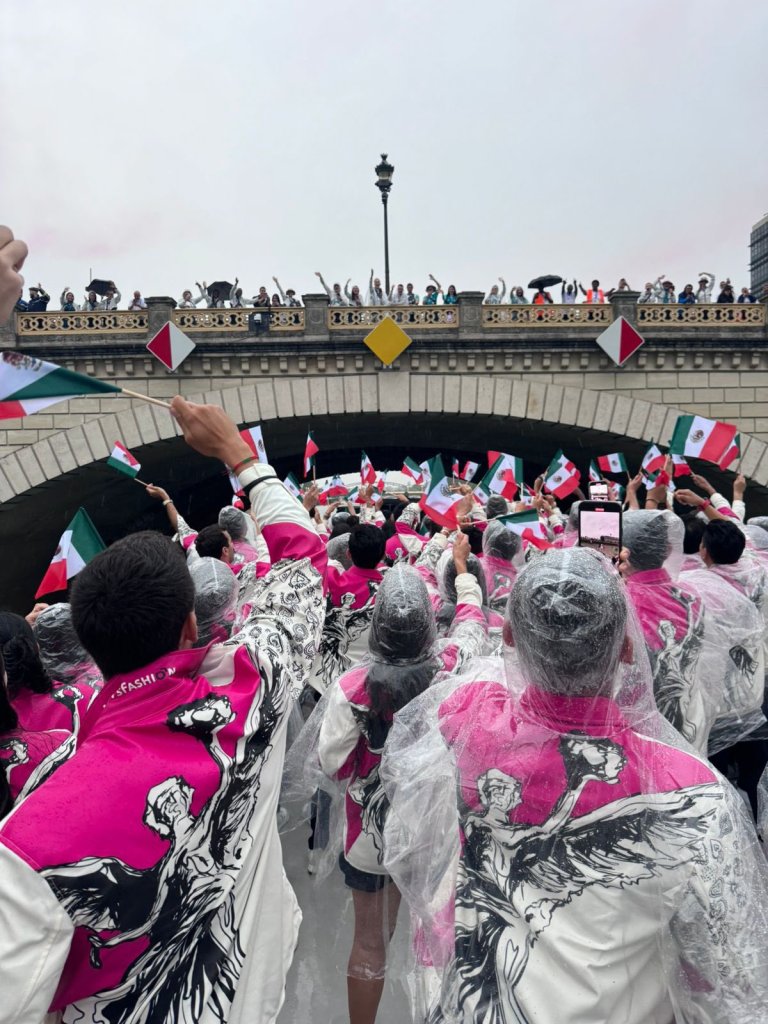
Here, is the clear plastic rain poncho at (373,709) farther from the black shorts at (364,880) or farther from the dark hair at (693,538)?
the dark hair at (693,538)

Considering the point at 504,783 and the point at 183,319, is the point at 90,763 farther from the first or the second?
the point at 183,319

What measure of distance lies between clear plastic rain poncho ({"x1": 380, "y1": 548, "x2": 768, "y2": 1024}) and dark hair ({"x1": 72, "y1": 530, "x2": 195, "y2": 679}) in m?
0.83

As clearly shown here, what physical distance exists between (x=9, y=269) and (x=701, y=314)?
2450 centimetres

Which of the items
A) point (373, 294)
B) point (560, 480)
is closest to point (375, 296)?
point (373, 294)

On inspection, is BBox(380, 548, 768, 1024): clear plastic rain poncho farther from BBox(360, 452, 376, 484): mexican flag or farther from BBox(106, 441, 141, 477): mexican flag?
BBox(360, 452, 376, 484): mexican flag

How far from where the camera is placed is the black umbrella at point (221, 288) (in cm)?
2488

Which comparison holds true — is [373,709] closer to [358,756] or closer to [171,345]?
[358,756]

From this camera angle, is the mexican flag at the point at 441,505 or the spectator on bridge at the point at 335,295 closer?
the mexican flag at the point at 441,505

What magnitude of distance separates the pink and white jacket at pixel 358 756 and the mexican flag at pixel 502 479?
902 cm

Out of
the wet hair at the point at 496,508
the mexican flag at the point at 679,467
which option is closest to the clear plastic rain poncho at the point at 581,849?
the wet hair at the point at 496,508

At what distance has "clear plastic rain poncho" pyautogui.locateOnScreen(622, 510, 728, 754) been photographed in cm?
397

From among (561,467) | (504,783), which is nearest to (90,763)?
(504,783)

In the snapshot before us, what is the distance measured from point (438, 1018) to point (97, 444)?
905 inches

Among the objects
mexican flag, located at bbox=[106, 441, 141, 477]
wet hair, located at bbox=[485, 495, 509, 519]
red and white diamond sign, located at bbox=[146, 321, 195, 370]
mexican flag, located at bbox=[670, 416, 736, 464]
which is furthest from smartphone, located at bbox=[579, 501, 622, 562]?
red and white diamond sign, located at bbox=[146, 321, 195, 370]
